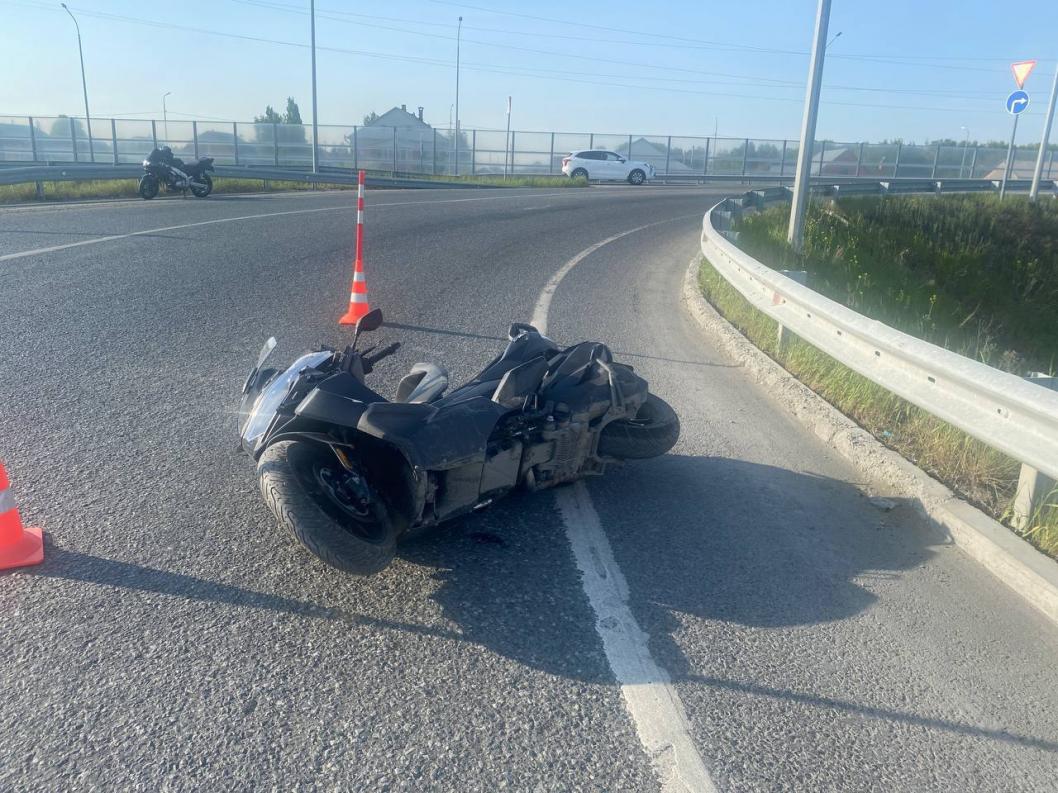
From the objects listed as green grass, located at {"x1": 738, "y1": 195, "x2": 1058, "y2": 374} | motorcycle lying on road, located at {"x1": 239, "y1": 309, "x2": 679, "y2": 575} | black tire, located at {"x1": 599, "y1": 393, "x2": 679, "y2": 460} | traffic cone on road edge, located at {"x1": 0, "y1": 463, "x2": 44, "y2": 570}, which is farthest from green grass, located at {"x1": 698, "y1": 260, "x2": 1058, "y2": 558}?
traffic cone on road edge, located at {"x1": 0, "y1": 463, "x2": 44, "y2": 570}

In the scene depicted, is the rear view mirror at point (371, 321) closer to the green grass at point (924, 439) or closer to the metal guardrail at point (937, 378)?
the metal guardrail at point (937, 378)

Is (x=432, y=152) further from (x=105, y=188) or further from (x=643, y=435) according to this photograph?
(x=643, y=435)

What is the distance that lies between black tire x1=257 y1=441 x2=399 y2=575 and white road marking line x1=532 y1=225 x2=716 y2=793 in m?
0.88

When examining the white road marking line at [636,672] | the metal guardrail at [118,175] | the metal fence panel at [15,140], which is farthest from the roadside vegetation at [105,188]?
the white road marking line at [636,672]

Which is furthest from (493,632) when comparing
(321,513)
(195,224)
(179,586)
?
(195,224)

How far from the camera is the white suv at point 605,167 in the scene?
44125mm

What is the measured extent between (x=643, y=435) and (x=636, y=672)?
6.33 feet

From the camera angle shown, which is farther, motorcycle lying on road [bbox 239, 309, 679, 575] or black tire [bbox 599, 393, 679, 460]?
black tire [bbox 599, 393, 679, 460]

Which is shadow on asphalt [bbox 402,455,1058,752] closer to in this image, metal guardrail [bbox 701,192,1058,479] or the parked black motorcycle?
metal guardrail [bbox 701,192,1058,479]

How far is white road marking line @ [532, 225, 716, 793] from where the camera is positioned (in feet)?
8.83

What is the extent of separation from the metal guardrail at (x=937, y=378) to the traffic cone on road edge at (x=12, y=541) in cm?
420

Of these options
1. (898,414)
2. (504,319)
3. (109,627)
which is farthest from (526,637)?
(504,319)

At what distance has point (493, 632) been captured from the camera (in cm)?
339

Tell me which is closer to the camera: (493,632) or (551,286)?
(493,632)
